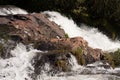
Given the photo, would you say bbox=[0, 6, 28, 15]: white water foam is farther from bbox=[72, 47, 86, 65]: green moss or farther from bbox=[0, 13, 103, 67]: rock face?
bbox=[72, 47, 86, 65]: green moss

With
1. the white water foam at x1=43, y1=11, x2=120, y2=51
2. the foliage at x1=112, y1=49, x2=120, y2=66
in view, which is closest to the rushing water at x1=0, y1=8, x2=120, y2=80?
the foliage at x1=112, y1=49, x2=120, y2=66

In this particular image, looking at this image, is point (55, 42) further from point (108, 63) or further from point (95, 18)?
point (95, 18)

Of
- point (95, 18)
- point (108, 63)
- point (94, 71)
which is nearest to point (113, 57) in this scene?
point (108, 63)

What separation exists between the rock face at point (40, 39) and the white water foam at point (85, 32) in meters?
2.52

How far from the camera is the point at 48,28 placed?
631 inches

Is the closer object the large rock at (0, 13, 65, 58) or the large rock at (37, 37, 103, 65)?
the large rock at (37, 37, 103, 65)

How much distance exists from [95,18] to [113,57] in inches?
230

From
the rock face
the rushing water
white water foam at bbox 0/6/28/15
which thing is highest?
white water foam at bbox 0/6/28/15

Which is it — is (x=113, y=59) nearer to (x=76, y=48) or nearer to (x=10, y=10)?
(x=76, y=48)

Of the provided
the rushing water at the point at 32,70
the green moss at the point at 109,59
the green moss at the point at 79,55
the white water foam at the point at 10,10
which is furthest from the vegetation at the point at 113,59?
the white water foam at the point at 10,10

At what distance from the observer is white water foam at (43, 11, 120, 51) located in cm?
1852

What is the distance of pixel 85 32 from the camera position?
Result: 19.3m

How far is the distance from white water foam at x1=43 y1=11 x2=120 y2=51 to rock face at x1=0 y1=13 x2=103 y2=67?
252 cm

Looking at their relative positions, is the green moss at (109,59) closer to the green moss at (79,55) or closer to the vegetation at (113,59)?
the vegetation at (113,59)
